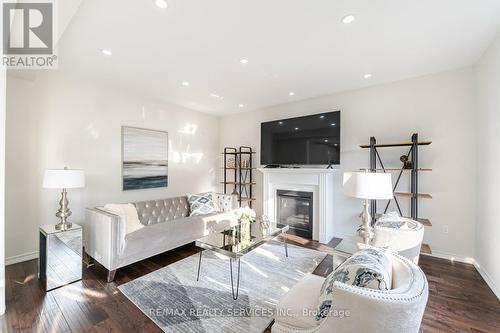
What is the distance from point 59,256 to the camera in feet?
7.88

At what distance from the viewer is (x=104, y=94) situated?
3646 millimetres

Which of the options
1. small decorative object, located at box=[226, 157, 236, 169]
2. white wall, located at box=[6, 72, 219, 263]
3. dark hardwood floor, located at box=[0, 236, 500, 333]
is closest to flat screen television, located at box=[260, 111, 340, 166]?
small decorative object, located at box=[226, 157, 236, 169]

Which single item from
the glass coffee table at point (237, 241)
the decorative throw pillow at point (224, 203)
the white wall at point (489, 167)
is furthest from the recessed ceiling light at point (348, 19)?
the decorative throw pillow at point (224, 203)

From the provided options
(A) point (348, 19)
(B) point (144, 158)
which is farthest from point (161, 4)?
(B) point (144, 158)

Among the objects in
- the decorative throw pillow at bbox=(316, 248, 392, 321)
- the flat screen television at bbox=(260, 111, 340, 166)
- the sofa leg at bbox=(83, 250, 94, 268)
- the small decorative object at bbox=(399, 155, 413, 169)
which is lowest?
the sofa leg at bbox=(83, 250, 94, 268)

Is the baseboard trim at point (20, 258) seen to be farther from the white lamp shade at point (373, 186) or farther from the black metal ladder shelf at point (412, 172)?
the black metal ladder shelf at point (412, 172)

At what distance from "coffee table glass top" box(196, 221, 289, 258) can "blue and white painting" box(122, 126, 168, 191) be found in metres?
2.14

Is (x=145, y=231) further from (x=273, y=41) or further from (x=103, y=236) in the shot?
(x=273, y=41)

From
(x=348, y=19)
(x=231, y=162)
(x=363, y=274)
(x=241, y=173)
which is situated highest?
(x=348, y=19)

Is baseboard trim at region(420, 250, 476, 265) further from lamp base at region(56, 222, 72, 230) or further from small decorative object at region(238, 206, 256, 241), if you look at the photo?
lamp base at region(56, 222, 72, 230)

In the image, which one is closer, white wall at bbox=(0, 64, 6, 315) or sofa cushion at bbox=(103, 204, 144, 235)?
white wall at bbox=(0, 64, 6, 315)

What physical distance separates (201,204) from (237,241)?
1617 millimetres

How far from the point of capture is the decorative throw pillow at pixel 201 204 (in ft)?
12.9

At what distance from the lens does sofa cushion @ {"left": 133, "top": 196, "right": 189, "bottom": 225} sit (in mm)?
3469
